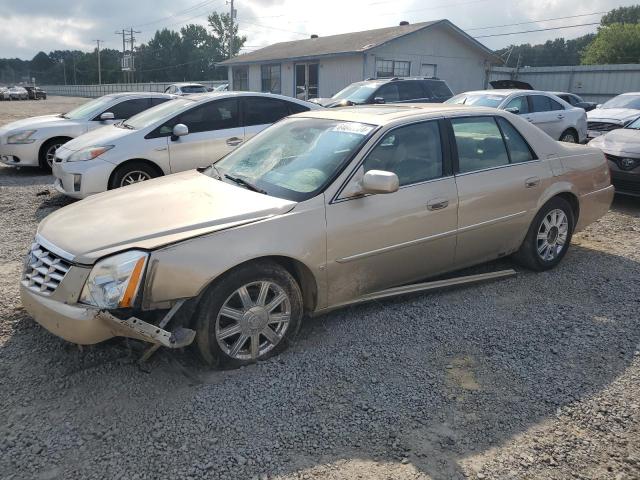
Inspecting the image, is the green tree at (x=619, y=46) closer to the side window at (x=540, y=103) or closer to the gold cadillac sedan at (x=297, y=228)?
the side window at (x=540, y=103)

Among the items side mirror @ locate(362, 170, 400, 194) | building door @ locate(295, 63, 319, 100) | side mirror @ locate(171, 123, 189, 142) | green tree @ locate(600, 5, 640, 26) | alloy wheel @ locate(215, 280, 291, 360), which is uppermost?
green tree @ locate(600, 5, 640, 26)

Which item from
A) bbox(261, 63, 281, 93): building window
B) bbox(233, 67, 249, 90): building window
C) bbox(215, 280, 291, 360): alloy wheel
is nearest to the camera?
bbox(215, 280, 291, 360): alloy wheel

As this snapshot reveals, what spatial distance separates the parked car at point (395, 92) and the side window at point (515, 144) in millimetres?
7550

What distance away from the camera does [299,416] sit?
2.91m

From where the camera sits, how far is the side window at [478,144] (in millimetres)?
4328

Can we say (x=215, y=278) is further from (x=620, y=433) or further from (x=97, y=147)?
(x=97, y=147)

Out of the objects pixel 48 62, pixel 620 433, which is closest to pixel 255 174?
pixel 620 433

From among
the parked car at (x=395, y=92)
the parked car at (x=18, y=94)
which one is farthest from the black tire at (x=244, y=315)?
the parked car at (x=18, y=94)

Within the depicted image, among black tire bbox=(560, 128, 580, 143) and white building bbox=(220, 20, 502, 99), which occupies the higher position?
white building bbox=(220, 20, 502, 99)

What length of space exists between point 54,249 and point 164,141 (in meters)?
4.40

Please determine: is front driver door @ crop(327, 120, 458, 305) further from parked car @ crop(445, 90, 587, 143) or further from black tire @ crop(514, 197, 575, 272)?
parked car @ crop(445, 90, 587, 143)

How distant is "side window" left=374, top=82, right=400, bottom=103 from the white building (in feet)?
33.8

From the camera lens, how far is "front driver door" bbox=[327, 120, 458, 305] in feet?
11.9

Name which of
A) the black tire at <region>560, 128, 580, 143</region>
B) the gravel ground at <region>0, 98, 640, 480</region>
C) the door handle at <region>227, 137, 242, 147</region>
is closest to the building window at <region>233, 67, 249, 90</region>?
the black tire at <region>560, 128, 580, 143</region>
